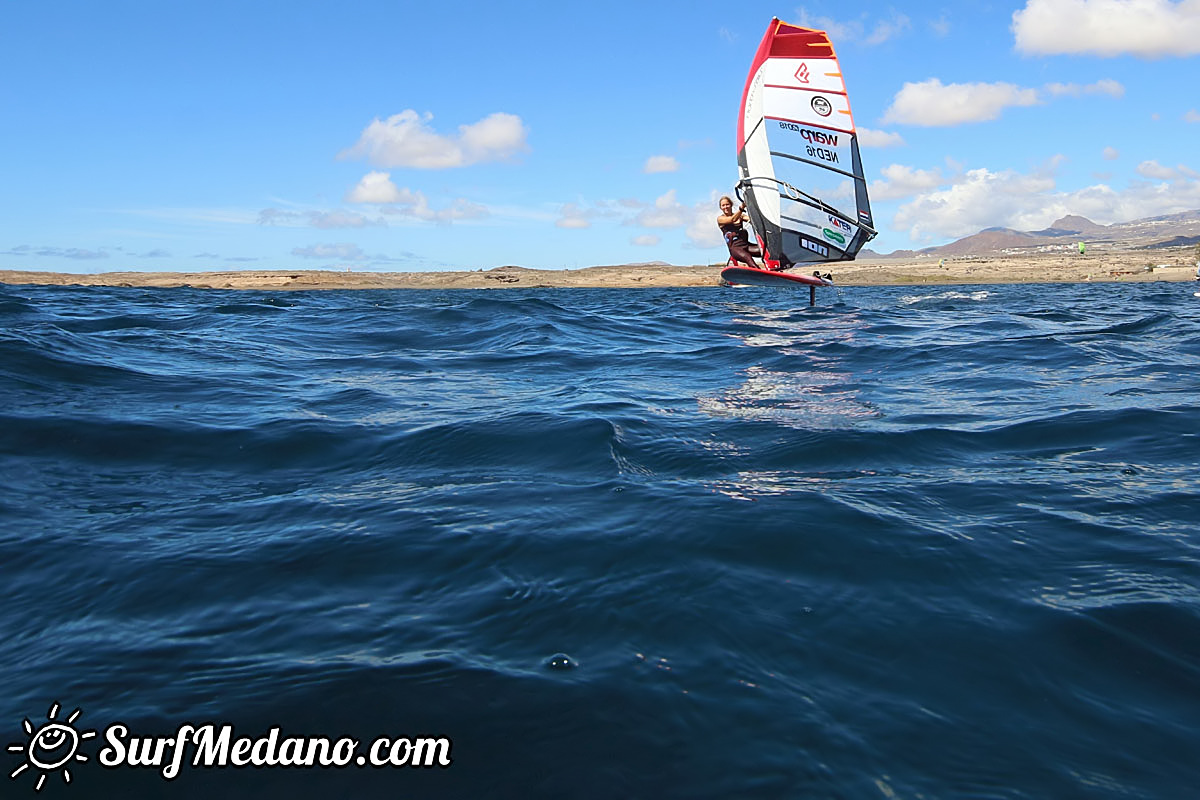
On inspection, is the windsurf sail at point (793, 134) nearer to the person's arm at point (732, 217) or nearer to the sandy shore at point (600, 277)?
the person's arm at point (732, 217)

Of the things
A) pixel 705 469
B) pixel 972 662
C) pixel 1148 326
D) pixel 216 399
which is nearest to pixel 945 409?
pixel 705 469

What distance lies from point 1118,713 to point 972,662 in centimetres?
43

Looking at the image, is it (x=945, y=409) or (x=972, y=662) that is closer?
(x=972, y=662)

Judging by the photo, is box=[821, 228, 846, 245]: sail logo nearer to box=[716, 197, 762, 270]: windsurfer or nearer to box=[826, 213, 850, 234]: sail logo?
box=[826, 213, 850, 234]: sail logo

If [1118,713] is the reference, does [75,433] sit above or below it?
above

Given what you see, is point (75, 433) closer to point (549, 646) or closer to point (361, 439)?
point (361, 439)

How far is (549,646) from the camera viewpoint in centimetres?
279

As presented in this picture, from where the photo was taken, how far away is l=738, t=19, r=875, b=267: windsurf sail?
1908cm

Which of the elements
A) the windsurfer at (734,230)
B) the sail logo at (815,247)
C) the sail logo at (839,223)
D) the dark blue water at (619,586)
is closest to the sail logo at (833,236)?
the sail logo at (839,223)

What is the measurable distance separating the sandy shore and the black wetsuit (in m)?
24.9

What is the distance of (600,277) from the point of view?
56406 mm

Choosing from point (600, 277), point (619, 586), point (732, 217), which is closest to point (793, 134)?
point (732, 217)

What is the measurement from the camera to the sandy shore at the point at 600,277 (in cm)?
4428

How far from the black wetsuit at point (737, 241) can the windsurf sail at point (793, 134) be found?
503 mm
